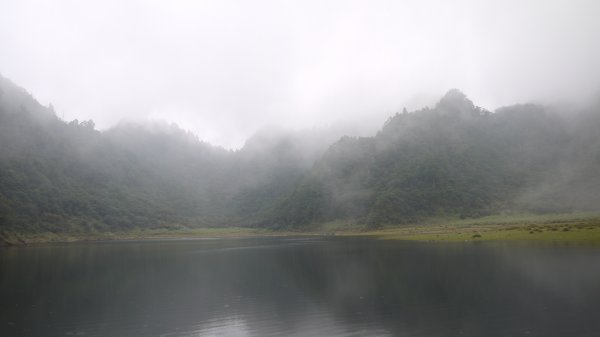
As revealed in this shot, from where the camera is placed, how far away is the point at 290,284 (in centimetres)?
4484

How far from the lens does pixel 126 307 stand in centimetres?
3572

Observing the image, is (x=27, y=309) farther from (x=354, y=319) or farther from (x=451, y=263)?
(x=451, y=263)

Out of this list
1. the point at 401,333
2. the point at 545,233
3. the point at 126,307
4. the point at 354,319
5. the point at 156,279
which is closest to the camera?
the point at 401,333

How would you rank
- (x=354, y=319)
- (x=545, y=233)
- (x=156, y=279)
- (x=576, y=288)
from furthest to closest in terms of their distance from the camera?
(x=545, y=233) → (x=156, y=279) → (x=576, y=288) → (x=354, y=319)

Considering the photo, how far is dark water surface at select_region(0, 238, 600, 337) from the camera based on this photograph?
26.0 m

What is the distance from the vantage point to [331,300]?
1378 inches

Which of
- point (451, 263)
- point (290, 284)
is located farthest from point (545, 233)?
point (290, 284)

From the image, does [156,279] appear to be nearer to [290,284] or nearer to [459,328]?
[290,284]

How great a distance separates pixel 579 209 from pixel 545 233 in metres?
124

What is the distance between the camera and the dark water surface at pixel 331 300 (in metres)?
26.0

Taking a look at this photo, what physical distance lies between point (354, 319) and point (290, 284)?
1761 centimetres

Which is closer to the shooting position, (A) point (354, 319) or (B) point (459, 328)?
(B) point (459, 328)

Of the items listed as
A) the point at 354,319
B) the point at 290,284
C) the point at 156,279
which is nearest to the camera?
the point at 354,319

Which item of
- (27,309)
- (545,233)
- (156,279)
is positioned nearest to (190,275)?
(156,279)
